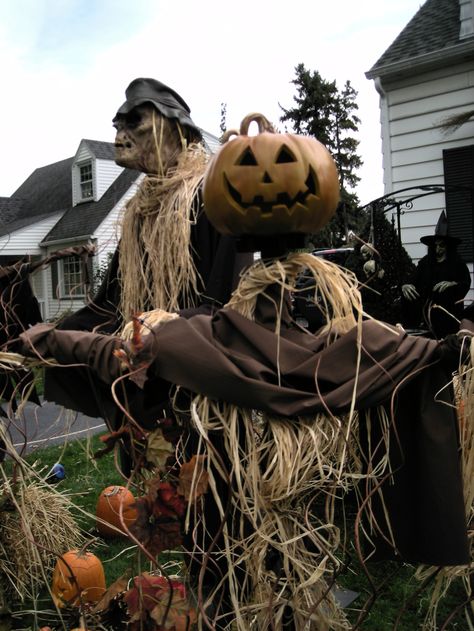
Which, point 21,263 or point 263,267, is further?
point 21,263

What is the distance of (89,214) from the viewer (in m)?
19.2

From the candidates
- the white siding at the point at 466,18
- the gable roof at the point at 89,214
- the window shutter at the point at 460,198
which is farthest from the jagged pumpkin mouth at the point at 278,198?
the gable roof at the point at 89,214

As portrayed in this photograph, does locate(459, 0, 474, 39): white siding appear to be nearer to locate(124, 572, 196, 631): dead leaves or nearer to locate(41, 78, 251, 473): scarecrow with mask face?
locate(41, 78, 251, 473): scarecrow with mask face

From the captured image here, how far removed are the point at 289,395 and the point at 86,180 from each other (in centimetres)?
1979

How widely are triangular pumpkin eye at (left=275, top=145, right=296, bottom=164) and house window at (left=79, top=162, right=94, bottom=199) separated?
1903 centimetres

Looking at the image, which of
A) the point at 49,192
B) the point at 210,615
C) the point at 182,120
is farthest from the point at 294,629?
the point at 49,192

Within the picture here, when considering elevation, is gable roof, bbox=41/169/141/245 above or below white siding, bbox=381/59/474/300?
above

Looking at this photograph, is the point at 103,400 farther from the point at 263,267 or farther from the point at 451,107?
the point at 451,107

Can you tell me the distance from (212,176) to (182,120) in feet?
2.62

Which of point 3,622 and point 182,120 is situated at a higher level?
point 182,120

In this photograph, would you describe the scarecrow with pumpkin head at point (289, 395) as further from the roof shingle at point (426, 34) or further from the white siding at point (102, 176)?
the white siding at point (102, 176)

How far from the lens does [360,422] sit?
5.89 ft

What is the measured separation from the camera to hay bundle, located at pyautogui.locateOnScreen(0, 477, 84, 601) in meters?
2.70

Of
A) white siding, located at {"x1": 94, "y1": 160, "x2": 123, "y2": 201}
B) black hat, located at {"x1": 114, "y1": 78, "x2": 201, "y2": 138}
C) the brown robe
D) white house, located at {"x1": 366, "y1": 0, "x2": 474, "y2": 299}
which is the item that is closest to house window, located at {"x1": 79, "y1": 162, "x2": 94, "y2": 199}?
white siding, located at {"x1": 94, "y1": 160, "x2": 123, "y2": 201}
